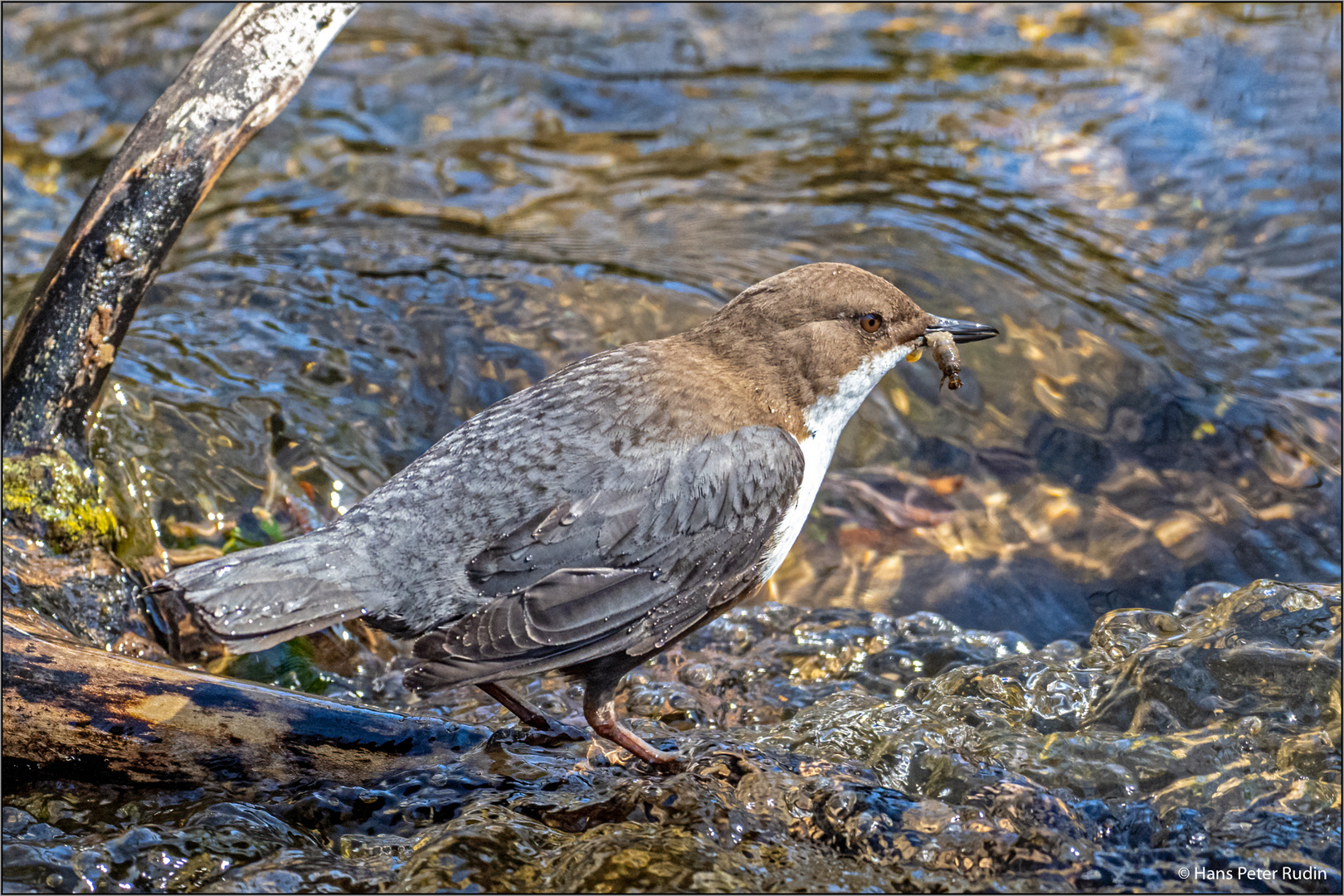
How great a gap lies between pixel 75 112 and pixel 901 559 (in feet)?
18.3

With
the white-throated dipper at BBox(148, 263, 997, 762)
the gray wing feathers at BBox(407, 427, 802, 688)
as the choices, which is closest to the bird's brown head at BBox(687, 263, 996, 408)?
the white-throated dipper at BBox(148, 263, 997, 762)

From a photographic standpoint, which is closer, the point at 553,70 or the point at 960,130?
the point at 960,130

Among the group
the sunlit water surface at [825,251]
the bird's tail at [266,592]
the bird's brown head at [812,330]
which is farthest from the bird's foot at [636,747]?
the sunlit water surface at [825,251]

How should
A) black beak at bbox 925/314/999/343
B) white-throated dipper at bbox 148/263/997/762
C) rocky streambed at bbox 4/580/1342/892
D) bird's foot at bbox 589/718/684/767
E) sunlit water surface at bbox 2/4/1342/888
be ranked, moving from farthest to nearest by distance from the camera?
sunlit water surface at bbox 2/4/1342/888 → black beak at bbox 925/314/999/343 → bird's foot at bbox 589/718/684/767 → white-throated dipper at bbox 148/263/997/762 → rocky streambed at bbox 4/580/1342/892

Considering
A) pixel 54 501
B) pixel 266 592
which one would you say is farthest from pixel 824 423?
pixel 54 501

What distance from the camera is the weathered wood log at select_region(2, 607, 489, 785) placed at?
99.3 inches

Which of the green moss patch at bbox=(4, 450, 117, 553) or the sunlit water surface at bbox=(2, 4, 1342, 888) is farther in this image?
the sunlit water surface at bbox=(2, 4, 1342, 888)

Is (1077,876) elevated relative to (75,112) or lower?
lower

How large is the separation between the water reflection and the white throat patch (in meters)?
1.21

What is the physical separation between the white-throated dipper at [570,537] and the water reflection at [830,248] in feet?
4.65

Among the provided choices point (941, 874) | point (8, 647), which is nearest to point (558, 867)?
point (941, 874)

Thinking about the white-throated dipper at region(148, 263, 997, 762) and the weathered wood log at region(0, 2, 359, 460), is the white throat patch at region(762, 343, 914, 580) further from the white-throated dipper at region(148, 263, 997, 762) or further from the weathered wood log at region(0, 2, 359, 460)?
the weathered wood log at region(0, 2, 359, 460)

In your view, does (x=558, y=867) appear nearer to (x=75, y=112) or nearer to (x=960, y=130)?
(x=960, y=130)

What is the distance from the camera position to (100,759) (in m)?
2.54
